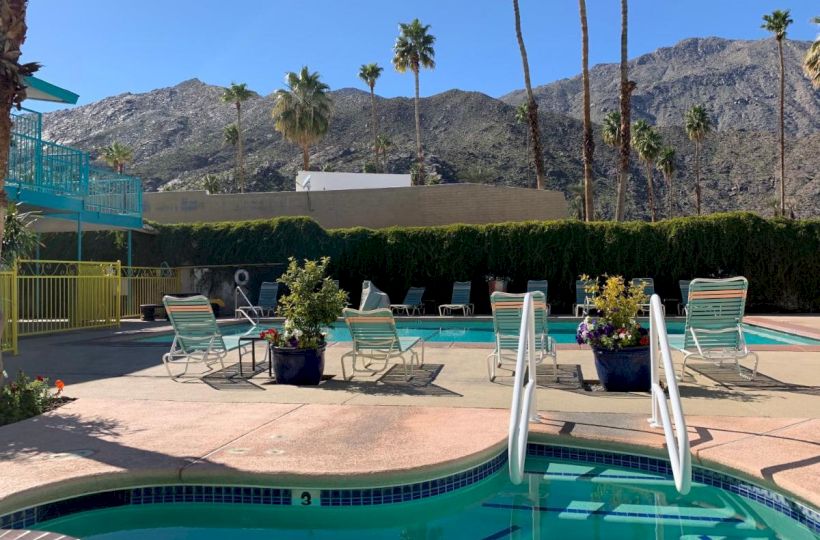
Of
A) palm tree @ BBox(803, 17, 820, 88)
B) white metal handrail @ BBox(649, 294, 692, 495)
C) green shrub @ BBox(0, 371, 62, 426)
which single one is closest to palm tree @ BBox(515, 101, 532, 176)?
palm tree @ BBox(803, 17, 820, 88)

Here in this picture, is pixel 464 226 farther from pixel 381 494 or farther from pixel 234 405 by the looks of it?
pixel 381 494

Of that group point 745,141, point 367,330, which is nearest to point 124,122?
point 745,141

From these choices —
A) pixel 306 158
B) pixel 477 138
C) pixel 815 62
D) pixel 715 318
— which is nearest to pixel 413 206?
pixel 306 158

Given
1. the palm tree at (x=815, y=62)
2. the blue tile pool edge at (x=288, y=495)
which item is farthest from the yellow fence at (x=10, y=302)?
the palm tree at (x=815, y=62)

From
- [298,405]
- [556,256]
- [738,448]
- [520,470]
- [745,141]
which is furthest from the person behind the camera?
[745,141]

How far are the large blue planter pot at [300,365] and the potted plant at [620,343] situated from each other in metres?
2.96

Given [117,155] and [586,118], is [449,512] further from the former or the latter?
[117,155]

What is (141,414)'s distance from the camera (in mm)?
5734

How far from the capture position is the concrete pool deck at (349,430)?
4023mm

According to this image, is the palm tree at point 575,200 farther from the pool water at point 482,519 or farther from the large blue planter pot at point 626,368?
the pool water at point 482,519

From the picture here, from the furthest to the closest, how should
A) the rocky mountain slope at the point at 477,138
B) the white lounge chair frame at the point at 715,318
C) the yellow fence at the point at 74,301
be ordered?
the rocky mountain slope at the point at 477,138 < the yellow fence at the point at 74,301 < the white lounge chair frame at the point at 715,318

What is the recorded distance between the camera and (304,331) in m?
7.29

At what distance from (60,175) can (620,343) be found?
44.8ft

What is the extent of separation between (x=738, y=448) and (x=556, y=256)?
15.0 metres
